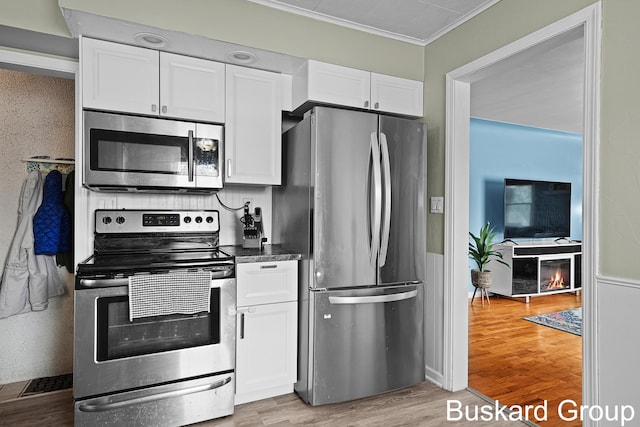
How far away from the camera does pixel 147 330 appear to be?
→ 215 cm

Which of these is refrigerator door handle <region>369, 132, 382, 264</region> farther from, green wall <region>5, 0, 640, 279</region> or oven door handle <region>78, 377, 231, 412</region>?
oven door handle <region>78, 377, 231, 412</region>

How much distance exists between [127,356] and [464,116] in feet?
8.39

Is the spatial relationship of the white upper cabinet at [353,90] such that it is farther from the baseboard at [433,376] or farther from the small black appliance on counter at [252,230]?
the baseboard at [433,376]

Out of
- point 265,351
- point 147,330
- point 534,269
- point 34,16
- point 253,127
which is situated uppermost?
point 34,16

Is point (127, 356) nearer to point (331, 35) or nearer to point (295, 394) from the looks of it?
point (295, 394)

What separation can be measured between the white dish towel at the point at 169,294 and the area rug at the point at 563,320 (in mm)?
3715

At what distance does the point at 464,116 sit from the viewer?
8.91ft

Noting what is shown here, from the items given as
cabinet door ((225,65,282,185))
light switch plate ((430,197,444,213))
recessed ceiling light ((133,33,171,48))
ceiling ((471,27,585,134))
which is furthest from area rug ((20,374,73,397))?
ceiling ((471,27,585,134))

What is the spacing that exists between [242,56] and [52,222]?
1743mm

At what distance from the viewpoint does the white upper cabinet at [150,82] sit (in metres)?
2.25

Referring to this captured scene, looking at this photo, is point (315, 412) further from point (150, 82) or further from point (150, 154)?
point (150, 82)

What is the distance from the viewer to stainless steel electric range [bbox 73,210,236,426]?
204 cm

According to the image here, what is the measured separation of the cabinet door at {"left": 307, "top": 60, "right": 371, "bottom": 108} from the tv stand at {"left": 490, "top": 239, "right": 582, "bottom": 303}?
359 cm

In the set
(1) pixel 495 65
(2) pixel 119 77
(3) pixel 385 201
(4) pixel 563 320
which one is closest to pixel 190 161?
(2) pixel 119 77
